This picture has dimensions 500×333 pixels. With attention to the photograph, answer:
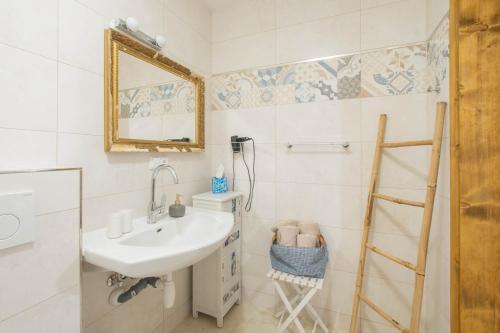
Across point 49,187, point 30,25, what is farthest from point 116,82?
point 49,187

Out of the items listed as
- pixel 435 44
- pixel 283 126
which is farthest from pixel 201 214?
pixel 435 44

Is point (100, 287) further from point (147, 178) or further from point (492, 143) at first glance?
point (492, 143)

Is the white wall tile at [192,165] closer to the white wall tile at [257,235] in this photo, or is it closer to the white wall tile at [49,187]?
the white wall tile at [257,235]

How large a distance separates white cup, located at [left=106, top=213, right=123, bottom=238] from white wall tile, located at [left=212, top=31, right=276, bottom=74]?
1.33 metres

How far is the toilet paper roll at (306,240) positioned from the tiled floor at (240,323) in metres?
0.61

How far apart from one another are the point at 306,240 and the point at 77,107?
1.36 m

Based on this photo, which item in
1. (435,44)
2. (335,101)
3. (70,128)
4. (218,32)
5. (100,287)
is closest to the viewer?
(70,128)

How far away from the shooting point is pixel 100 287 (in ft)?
3.50

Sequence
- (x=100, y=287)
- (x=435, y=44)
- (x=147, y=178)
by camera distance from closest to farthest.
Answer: (x=100, y=287)
(x=435, y=44)
(x=147, y=178)

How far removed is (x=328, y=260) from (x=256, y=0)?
1.94 m

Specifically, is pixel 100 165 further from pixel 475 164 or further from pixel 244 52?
pixel 475 164

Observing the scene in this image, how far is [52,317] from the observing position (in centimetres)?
78

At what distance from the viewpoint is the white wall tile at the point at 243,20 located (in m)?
1.66

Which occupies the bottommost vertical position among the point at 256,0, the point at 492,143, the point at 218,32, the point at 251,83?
the point at 492,143
